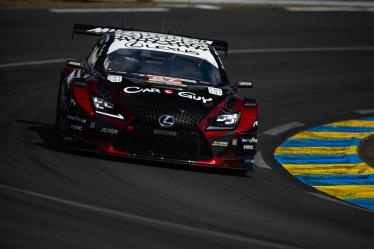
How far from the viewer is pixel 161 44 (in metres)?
12.2

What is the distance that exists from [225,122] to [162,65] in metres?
1.44

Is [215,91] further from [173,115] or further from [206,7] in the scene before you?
[206,7]

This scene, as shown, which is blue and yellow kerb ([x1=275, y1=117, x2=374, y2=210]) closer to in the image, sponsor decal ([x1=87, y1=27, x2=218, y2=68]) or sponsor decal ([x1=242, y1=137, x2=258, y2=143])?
sponsor decal ([x1=242, y1=137, x2=258, y2=143])

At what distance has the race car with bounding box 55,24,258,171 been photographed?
10.4 m

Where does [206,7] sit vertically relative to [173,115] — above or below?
below

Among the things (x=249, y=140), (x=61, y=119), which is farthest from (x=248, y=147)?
(x=61, y=119)

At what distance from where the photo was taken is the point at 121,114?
10.4m

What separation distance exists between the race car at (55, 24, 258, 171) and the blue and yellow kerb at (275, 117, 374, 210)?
116 centimetres

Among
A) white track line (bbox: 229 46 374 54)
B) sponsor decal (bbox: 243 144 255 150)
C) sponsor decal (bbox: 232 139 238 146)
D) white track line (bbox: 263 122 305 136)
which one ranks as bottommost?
white track line (bbox: 229 46 374 54)

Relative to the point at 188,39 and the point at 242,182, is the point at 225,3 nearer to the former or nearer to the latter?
the point at 188,39

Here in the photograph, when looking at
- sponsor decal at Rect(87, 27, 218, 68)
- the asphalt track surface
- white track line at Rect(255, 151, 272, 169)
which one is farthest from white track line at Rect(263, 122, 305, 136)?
sponsor decal at Rect(87, 27, 218, 68)

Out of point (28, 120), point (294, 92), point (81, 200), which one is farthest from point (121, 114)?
point (294, 92)

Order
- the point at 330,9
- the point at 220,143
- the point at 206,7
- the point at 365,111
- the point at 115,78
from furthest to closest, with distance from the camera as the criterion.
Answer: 1. the point at 330,9
2. the point at 206,7
3. the point at 365,111
4. the point at 115,78
5. the point at 220,143

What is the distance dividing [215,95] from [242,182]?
1.00 metres
